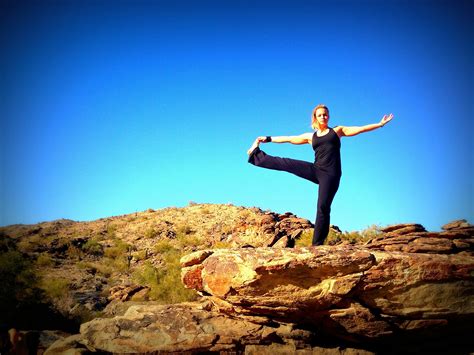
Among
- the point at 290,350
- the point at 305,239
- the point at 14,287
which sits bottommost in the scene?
the point at 290,350

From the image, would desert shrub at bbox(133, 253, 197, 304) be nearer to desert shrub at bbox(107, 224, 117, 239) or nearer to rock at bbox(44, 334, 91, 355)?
rock at bbox(44, 334, 91, 355)

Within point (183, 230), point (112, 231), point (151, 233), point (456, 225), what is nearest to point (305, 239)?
point (456, 225)

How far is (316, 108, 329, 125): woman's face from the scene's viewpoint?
6.39 m

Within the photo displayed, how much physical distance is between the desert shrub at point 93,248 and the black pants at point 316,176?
18098 millimetres

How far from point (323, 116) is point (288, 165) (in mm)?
1209

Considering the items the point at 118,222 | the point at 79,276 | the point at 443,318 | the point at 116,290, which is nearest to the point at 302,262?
the point at 443,318

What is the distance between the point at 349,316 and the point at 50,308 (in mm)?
9377

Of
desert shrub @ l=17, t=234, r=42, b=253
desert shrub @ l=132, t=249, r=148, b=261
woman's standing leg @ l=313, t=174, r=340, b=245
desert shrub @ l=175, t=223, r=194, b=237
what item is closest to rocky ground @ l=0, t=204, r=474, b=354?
woman's standing leg @ l=313, t=174, r=340, b=245

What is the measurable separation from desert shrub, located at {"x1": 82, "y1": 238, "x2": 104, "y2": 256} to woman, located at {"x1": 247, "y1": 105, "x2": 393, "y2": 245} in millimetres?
18106

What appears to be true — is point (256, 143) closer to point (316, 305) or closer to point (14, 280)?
point (316, 305)

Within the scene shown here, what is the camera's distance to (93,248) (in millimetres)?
21234

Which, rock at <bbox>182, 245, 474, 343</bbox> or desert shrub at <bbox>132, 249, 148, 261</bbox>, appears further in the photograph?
desert shrub at <bbox>132, 249, 148, 261</bbox>

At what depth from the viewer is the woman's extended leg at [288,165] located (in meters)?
6.30

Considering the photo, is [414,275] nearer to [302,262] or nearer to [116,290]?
[302,262]
